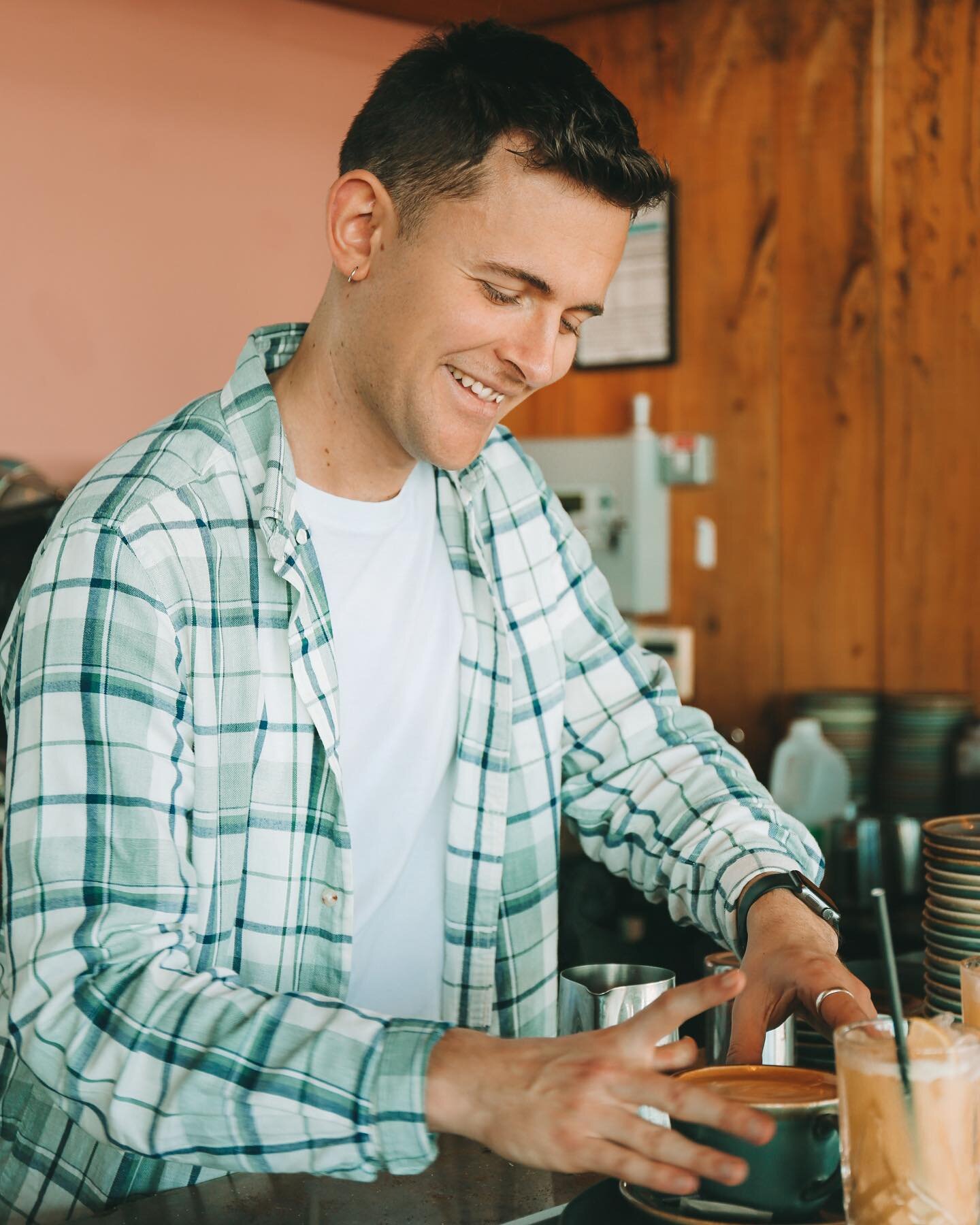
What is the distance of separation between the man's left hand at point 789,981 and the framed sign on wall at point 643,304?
3.46 m

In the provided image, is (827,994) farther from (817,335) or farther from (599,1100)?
(817,335)

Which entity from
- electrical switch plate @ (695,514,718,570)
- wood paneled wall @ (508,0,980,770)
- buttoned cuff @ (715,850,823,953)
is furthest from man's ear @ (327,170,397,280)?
electrical switch plate @ (695,514,718,570)

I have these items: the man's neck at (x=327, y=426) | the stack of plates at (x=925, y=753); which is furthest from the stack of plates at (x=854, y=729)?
the man's neck at (x=327, y=426)

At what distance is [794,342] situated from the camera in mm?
4418

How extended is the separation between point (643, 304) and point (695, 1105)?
3954mm

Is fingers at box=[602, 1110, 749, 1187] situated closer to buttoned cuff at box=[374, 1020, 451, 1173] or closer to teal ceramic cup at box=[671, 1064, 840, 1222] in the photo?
teal ceramic cup at box=[671, 1064, 840, 1222]

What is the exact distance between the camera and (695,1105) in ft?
3.09

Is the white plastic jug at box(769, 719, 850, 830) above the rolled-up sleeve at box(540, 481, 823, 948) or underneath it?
underneath

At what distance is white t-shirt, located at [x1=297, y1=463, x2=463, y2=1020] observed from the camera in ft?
5.11

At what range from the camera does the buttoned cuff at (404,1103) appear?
1.01 m

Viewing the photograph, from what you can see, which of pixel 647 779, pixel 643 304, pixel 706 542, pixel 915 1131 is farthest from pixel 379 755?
pixel 643 304

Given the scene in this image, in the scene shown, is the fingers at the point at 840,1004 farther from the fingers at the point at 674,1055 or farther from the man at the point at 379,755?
the fingers at the point at 674,1055

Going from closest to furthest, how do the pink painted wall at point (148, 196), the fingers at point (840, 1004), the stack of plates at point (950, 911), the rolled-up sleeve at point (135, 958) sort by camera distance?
the rolled-up sleeve at point (135, 958) → the fingers at point (840, 1004) → the stack of plates at point (950, 911) → the pink painted wall at point (148, 196)

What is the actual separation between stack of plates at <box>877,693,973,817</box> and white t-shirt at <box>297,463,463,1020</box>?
265cm
